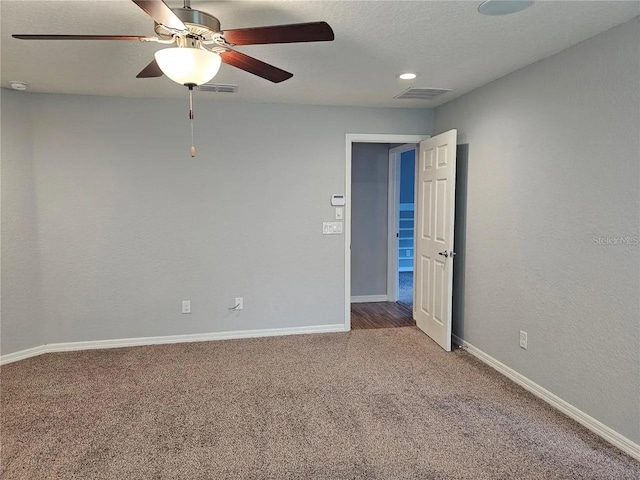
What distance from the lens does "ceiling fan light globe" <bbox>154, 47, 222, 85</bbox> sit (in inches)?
69.3

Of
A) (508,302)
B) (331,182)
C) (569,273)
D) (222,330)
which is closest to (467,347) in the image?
(508,302)

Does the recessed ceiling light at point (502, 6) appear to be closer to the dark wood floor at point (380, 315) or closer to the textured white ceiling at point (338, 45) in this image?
the textured white ceiling at point (338, 45)

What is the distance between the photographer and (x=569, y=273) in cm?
264

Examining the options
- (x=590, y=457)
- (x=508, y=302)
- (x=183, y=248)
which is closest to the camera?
(x=590, y=457)

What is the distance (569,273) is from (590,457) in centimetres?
107

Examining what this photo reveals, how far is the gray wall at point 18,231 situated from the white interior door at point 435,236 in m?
3.74

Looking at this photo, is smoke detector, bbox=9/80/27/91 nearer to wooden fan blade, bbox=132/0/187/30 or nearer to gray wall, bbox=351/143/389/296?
wooden fan blade, bbox=132/0/187/30

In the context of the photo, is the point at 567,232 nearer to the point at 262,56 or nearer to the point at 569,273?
the point at 569,273

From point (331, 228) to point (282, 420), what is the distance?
2132 millimetres

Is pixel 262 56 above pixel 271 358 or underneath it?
above

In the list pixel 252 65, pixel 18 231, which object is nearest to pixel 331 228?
pixel 252 65

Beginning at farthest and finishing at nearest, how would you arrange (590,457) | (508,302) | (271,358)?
(271,358) < (508,302) < (590,457)

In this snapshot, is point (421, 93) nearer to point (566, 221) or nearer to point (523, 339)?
point (566, 221)

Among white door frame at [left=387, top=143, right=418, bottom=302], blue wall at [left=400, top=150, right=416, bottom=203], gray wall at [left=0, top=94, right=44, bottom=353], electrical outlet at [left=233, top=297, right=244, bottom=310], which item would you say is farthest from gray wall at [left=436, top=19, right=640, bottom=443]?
blue wall at [left=400, top=150, right=416, bottom=203]
